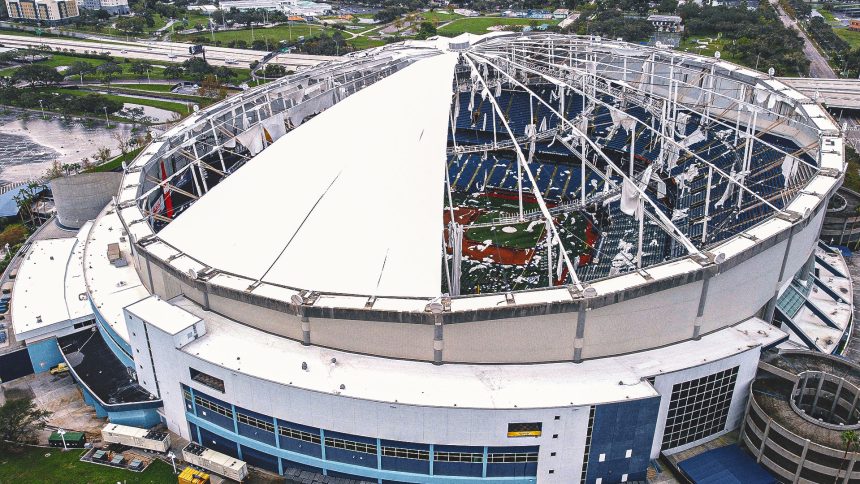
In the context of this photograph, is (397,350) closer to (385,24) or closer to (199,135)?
(199,135)

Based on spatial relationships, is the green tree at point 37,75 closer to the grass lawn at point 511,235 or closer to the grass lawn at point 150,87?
the grass lawn at point 150,87

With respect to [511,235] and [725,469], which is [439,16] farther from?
[725,469]

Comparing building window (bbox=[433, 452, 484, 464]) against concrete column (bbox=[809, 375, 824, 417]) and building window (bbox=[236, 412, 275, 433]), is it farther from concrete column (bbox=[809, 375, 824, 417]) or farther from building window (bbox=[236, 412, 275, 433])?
concrete column (bbox=[809, 375, 824, 417])

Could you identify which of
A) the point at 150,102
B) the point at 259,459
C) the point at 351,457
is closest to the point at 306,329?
the point at 351,457

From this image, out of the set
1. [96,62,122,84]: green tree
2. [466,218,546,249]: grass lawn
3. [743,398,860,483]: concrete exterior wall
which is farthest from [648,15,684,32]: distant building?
[743,398,860,483]: concrete exterior wall

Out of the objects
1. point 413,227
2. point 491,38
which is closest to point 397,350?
point 413,227

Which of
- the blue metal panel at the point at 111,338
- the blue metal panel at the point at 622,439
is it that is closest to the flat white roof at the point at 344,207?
the blue metal panel at the point at 111,338
